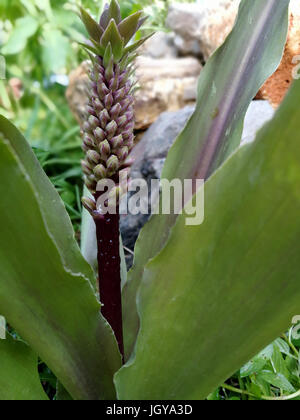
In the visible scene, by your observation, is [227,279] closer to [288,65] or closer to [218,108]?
[218,108]

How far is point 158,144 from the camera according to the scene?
1324 millimetres

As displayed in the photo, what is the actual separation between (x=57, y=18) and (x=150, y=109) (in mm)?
584

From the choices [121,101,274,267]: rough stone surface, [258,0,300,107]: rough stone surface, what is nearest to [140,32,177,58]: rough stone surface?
[121,101,274,267]: rough stone surface

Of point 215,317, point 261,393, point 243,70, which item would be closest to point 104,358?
point 215,317

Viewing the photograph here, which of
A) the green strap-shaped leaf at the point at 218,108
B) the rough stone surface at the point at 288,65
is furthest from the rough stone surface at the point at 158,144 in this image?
the green strap-shaped leaf at the point at 218,108

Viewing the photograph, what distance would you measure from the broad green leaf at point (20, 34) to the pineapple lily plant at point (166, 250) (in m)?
1.24

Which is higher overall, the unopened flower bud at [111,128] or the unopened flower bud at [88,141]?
the unopened flower bud at [111,128]

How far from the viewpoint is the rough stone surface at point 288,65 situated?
0.99 metres

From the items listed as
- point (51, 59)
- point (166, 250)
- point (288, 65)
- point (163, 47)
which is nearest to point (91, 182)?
point (166, 250)

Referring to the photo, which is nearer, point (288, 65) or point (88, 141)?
point (88, 141)

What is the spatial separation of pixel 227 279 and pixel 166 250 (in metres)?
0.08

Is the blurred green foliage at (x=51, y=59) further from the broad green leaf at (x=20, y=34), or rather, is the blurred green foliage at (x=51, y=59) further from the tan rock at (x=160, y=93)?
the tan rock at (x=160, y=93)

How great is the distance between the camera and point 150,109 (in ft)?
5.66
